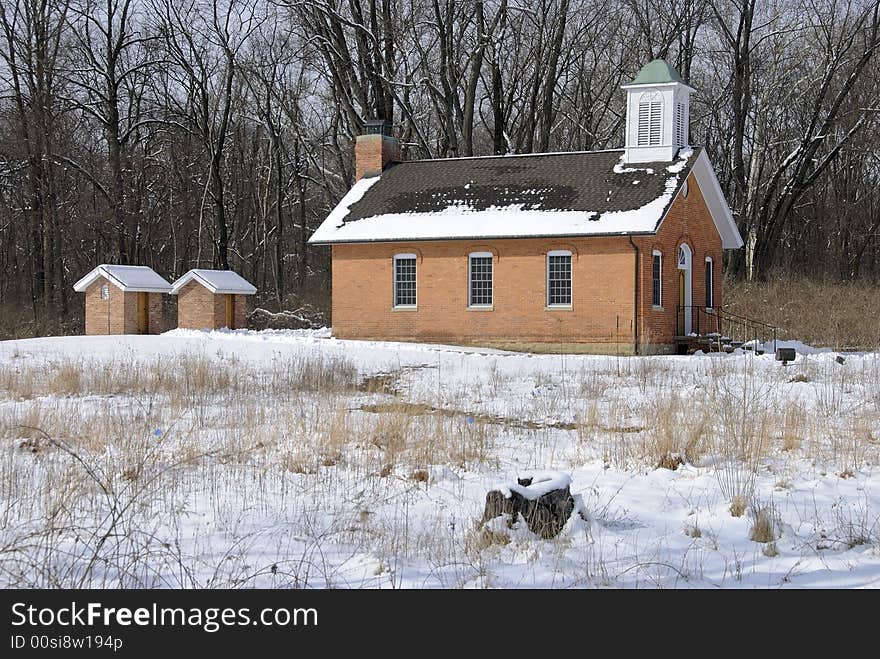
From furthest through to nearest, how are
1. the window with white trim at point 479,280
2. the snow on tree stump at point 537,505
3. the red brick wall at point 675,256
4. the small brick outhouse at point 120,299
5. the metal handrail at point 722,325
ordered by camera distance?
Result: the small brick outhouse at point 120,299 → the metal handrail at point 722,325 → the window with white trim at point 479,280 → the red brick wall at point 675,256 → the snow on tree stump at point 537,505

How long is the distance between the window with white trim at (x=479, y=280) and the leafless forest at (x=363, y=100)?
1330cm

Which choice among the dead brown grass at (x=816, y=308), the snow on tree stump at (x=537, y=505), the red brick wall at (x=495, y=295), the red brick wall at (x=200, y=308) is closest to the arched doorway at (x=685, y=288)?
the red brick wall at (x=495, y=295)

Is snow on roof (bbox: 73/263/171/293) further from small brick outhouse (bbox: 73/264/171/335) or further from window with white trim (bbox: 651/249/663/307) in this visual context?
window with white trim (bbox: 651/249/663/307)

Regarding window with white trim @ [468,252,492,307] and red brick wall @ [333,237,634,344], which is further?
window with white trim @ [468,252,492,307]

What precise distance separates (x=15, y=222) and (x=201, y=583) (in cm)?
4500

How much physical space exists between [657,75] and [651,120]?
59.8 inches

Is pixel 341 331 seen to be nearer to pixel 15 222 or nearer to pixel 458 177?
pixel 458 177

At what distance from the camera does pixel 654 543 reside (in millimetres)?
7371

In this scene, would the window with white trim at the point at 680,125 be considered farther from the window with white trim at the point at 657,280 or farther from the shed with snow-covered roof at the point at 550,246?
the window with white trim at the point at 657,280

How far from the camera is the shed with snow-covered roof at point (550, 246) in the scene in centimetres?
2695

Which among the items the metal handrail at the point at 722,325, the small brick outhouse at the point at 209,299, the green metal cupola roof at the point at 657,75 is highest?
the green metal cupola roof at the point at 657,75

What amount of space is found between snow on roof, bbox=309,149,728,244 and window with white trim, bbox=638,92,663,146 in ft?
2.72

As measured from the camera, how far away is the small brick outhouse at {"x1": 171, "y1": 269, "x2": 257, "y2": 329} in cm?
3144

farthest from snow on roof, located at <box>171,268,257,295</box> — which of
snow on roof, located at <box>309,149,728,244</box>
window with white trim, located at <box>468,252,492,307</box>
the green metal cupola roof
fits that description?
the green metal cupola roof
